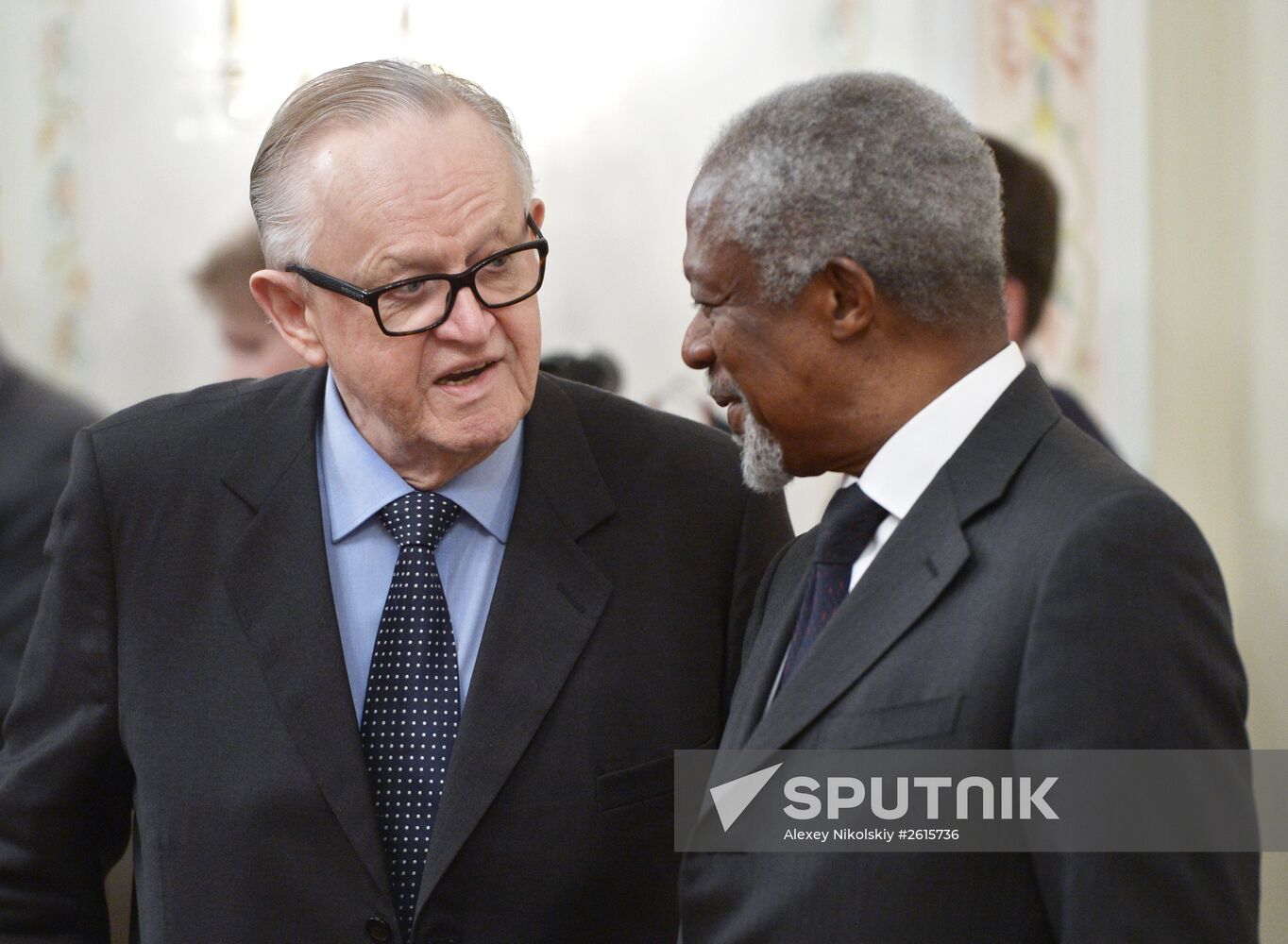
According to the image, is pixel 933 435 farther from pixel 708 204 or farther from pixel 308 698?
pixel 308 698

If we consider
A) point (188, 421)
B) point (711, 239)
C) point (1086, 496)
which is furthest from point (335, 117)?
point (1086, 496)

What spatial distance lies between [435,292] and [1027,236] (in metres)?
A: 1.77

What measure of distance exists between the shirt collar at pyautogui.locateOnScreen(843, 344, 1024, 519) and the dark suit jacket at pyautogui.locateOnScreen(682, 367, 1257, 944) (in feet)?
0.06

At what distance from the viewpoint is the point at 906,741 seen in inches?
41.4

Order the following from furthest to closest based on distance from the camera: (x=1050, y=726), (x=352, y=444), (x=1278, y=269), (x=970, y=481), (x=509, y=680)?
(x=1278, y=269) < (x=352, y=444) < (x=509, y=680) < (x=970, y=481) < (x=1050, y=726)

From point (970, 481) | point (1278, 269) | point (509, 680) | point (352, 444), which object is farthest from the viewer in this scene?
point (1278, 269)

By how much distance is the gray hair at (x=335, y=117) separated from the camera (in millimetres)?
1458

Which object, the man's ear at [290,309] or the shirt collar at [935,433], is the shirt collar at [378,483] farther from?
the shirt collar at [935,433]

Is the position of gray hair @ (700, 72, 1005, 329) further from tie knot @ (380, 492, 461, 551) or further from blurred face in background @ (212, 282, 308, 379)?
blurred face in background @ (212, 282, 308, 379)

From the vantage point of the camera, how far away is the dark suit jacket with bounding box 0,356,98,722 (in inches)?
91.0

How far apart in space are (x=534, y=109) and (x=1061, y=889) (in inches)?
88.2

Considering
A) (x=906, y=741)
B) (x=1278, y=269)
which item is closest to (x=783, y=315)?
(x=906, y=741)

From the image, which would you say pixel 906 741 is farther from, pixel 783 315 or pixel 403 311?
pixel 403 311

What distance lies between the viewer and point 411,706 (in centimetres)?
141
